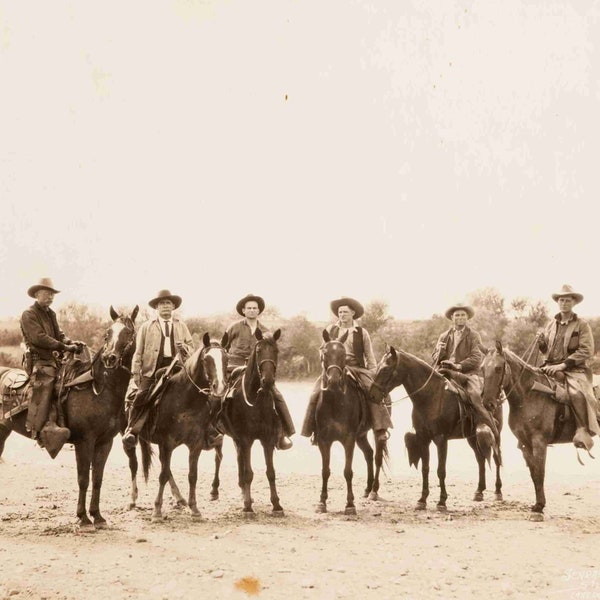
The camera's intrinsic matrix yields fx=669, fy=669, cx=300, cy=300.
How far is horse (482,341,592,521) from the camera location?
30.9 feet

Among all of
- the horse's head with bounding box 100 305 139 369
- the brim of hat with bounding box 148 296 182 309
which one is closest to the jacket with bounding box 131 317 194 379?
the brim of hat with bounding box 148 296 182 309

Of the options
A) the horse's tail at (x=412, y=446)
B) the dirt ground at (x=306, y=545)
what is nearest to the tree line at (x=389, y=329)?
the dirt ground at (x=306, y=545)

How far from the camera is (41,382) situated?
890 centimetres

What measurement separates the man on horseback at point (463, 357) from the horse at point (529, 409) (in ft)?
2.57

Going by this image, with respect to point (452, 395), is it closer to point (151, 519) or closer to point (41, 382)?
point (151, 519)

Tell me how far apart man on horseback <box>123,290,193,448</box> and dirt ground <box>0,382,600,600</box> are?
151 cm

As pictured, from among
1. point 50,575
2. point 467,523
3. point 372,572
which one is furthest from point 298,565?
point 467,523

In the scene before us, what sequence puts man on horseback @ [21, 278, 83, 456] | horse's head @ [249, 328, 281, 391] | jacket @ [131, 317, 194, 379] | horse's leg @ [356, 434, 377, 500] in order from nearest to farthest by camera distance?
man on horseback @ [21, 278, 83, 456]
horse's head @ [249, 328, 281, 391]
jacket @ [131, 317, 194, 379]
horse's leg @ [356, 434, 377, 500]

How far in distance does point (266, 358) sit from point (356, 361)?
206 centimetres

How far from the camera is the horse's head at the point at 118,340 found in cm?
866

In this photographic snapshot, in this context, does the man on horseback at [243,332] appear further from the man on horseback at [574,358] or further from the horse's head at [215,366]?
the man on horseback at [574,358]

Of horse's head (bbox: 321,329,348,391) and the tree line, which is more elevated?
the tree line

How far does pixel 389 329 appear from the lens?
37.4 metres

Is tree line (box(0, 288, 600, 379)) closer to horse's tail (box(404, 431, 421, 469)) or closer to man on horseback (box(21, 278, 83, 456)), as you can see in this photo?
horse's tail (box(404, 431, 421, 469))
